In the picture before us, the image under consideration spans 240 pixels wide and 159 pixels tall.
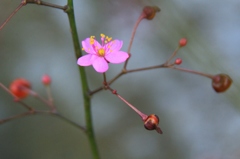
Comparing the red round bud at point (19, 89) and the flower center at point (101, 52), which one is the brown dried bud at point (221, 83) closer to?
the flower center at point (101, 52)

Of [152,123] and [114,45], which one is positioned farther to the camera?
[114,45]

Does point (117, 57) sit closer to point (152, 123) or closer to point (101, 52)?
point (101, 52)

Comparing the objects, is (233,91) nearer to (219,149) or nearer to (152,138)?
(219,149)

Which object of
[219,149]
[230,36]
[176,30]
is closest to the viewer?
[176,30]

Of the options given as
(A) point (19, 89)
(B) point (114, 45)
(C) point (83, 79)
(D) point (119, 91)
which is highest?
(B) point (114, 45)

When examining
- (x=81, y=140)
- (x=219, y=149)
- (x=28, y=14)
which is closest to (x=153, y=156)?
(x=81, y=140)

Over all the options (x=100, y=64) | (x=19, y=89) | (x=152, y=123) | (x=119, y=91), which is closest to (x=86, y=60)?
(x=100, y=64)
